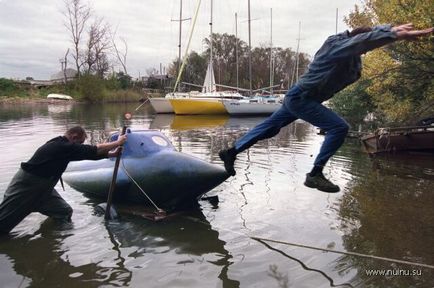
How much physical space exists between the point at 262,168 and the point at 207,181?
6.10m

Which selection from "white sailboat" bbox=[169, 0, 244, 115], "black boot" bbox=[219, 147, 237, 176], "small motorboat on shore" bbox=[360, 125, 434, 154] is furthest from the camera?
"white sailboat" bbox=[169, 0, 244, 115]

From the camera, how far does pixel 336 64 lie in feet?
21.9

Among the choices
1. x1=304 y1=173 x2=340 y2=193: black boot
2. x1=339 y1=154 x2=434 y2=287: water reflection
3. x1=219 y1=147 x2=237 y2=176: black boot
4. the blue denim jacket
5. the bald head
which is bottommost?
x1=339 y1=154 x2=434 y2=287: water reflection

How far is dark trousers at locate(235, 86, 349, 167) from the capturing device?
699 cm

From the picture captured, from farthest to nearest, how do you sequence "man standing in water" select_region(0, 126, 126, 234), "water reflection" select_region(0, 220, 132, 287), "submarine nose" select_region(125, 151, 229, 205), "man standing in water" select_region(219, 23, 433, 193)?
"submarine nose" select_region(125, 151, 229, 205), "man standing in water" select_region(0, 126, 126, 234), "water reflection" select_region(0, 220, 132, 287), "man standing in water" select_region(219, 23, 433, 193)

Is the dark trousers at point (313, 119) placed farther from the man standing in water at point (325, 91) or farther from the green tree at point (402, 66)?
the green tree at point (402, 66)

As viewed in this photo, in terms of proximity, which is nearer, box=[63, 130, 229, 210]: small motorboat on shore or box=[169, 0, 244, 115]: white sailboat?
box=[63, 130, 229, 210]: small motorboat on shore

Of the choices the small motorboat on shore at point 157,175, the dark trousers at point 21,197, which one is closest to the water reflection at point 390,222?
the small motorboat on shore at point 157,175

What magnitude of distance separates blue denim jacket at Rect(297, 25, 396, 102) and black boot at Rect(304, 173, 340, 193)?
1195mm

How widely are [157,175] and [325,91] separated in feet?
13.9

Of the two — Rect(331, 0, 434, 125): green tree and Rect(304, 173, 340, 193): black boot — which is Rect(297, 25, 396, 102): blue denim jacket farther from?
Rect(331, 0, 434, 125): green tree

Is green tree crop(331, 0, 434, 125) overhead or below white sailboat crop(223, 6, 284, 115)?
overhead

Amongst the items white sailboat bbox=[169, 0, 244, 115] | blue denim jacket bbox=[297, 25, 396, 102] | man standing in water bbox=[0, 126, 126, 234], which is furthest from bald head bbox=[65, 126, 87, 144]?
white sailboat bbox=[169, 0, 244, 115]

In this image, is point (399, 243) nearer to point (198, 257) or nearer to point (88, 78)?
point (198, 257)
